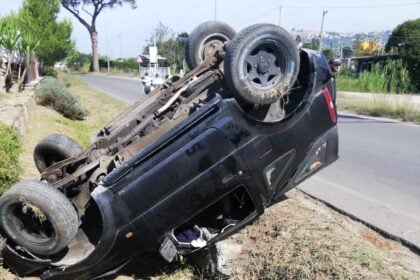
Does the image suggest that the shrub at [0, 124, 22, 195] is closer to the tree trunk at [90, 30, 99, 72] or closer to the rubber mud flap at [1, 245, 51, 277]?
the rubber mud flap at [1, 245, 51, 277]

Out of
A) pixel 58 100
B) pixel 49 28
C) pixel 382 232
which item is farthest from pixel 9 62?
pixel 49 28

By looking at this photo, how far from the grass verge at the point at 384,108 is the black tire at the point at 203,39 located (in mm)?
8516

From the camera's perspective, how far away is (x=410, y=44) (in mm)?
28219

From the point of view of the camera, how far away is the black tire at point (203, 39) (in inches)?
197

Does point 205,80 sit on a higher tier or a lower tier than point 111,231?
higher

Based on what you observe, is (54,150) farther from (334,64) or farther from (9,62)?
(9,62)

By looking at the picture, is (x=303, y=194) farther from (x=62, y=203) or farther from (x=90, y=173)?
(x=62, y=203)

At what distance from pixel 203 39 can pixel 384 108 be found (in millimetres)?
9707

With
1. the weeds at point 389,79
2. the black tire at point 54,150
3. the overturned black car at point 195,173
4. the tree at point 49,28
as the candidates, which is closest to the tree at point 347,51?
the weeds at point 389,79

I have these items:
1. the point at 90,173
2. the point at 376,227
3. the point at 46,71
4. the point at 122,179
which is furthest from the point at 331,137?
the point at 46,71

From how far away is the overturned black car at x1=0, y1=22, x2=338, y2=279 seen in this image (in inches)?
128

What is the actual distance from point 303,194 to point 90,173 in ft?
8.83

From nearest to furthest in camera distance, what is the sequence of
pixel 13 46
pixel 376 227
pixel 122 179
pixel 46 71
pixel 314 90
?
pixel 122 179 < pixel 314 90 < pixel 376 227 < pixel 13 46 < pixel 46 71

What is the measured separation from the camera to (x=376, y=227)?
419 cm
